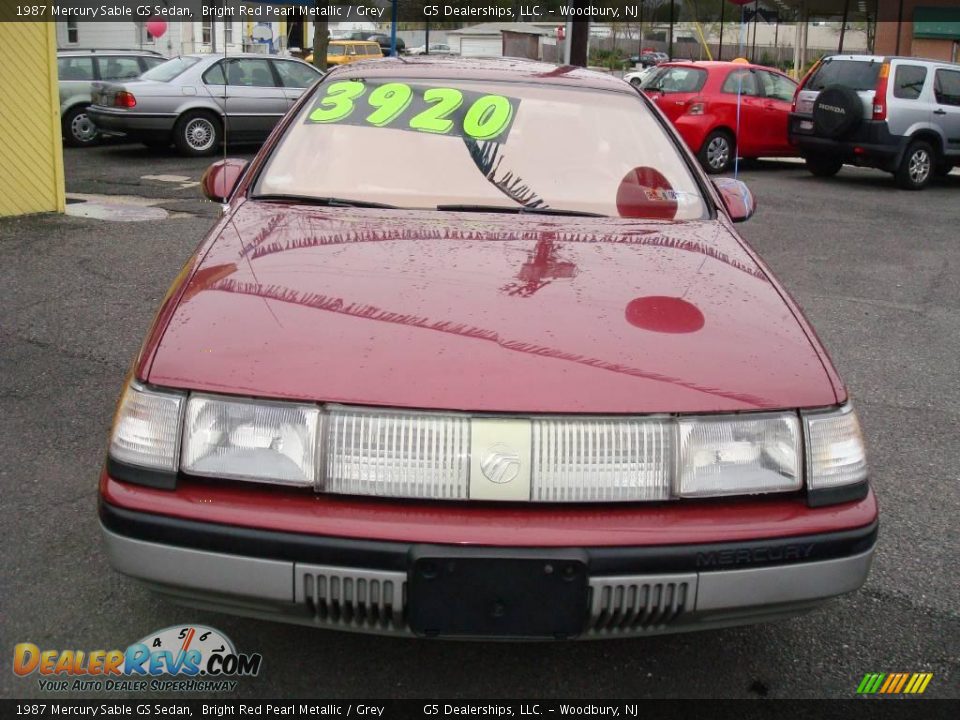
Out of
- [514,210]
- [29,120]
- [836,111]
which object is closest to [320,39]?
[836,111]

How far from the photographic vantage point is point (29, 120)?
898cm

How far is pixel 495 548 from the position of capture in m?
2.01

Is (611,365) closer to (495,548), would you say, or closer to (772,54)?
(495,548)

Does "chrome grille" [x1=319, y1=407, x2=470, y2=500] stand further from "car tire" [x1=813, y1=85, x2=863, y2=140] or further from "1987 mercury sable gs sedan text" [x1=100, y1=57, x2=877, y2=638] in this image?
"car tire" [x1=813, y1=85, x2=863, y2=140]

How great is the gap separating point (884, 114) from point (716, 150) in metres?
2.20

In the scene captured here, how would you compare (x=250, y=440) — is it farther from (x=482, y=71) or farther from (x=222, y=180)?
(x=482, y=71)

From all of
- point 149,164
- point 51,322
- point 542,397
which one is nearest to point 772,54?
point 149,164

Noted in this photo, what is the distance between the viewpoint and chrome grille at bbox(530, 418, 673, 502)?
2.07 meters

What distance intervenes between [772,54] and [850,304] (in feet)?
121

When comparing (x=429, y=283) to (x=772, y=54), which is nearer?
(x=429, y=283)

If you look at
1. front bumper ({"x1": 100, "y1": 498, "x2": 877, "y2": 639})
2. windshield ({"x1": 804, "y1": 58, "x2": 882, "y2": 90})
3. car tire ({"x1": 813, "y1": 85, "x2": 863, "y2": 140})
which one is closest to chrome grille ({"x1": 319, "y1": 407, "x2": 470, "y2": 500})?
front bumper ({"x1": 100, "y1": 498, "x2": 877, "y2": 639})

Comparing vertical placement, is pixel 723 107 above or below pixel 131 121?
above

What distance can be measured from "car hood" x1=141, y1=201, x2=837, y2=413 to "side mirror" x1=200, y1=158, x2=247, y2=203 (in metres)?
0.78

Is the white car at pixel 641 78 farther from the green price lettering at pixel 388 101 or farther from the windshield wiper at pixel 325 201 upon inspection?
the windshield wiper at pixel 325 201
